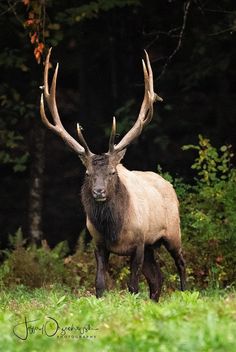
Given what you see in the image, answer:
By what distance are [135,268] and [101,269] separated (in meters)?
0.38

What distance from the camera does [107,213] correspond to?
1190 centimetres

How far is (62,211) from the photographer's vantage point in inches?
829

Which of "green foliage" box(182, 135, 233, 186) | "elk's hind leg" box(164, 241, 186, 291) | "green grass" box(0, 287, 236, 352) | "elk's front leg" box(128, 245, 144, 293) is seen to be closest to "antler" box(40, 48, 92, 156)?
"elk's front leg" box(128, 245, 144, 293)

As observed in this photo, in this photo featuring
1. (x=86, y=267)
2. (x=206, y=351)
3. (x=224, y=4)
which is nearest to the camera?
(x=206, y=351)

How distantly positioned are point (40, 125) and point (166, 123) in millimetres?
2156

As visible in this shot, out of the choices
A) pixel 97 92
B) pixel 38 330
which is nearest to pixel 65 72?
pixel 97 92

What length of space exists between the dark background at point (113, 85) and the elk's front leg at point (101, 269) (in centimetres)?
493

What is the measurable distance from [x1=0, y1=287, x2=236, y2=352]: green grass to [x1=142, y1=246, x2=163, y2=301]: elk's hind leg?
433 cm

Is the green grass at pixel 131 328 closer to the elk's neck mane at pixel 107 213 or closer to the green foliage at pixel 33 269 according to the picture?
the elk's neck mane at pixel 107 213

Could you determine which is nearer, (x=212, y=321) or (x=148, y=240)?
(x=212, y=321)

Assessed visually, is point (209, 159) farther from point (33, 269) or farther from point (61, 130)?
point (61, 130)

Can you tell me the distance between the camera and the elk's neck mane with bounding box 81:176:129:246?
1185cm

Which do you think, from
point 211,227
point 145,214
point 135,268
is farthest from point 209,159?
point 135,268

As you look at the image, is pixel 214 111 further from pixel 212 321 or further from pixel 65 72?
pixel 212 321
